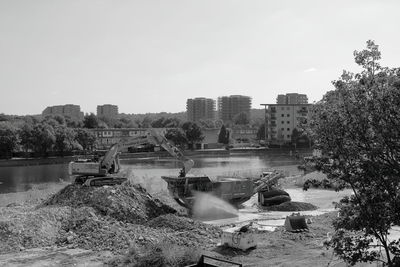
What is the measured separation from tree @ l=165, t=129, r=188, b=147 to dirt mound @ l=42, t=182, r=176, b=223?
92.7 metres

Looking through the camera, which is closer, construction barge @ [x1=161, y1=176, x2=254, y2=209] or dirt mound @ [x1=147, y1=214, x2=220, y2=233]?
dirt mound @ [x1=147, y1=214, x2=220, y2=233]

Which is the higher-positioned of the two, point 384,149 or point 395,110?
point 395,110

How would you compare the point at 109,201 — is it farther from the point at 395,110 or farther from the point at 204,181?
the point at 395,110

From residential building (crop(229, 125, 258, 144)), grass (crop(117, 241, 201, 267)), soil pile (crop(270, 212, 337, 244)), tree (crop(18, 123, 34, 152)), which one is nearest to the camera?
grass (crop(117, 241, 201, 267))

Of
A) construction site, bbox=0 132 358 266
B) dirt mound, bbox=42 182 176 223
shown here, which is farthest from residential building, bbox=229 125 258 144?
dirt mound, bbox=42 182 176 223

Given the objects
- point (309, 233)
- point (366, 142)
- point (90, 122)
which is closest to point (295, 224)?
point (309, 233)

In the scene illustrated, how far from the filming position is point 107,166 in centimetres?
2442

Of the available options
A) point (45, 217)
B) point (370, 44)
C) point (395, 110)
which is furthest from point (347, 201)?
point (45, 217)

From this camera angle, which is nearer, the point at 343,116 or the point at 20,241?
the point at 343,116

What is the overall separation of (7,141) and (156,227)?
73.9 meters

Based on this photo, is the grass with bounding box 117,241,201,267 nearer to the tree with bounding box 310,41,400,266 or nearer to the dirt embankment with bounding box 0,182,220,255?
the dirt embankment with bounding box 0,182,220,255

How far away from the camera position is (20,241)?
654 inches

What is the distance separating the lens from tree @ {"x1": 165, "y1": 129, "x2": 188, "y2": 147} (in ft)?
381

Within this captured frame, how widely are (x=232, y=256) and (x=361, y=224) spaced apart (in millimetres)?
6808
